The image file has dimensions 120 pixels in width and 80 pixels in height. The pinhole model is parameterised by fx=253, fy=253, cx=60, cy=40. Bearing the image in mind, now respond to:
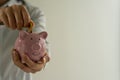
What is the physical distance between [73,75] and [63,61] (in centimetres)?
11

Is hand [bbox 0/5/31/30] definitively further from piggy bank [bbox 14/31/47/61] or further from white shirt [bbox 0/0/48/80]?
white shirt [bbox 0/0/48/80]

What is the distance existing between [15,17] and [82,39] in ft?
2.60

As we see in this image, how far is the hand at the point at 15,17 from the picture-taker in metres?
0.51

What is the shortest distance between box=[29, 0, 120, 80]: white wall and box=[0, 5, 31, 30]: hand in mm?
577

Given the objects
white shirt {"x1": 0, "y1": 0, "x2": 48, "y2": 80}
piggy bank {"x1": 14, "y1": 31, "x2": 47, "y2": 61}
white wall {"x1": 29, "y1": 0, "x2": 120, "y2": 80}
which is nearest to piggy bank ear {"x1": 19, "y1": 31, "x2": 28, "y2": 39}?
piggy bank {"x1": 14, "y1": 31, "x2": 47, "y2": 61}

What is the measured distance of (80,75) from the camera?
1.29 meters

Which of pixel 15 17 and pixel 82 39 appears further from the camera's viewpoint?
pixel 82 39

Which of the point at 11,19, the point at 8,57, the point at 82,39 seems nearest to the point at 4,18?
the point at 11,19

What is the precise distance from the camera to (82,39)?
128 cm

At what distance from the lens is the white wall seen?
1.16 m

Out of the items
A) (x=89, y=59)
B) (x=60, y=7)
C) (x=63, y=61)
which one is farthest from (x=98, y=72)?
(x=60, y=7)

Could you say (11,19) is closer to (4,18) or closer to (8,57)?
(4,18)

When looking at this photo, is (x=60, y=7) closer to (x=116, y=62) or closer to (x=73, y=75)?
(x=73, y=75)

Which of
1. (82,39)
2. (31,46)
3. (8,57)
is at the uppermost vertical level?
(31,46)
